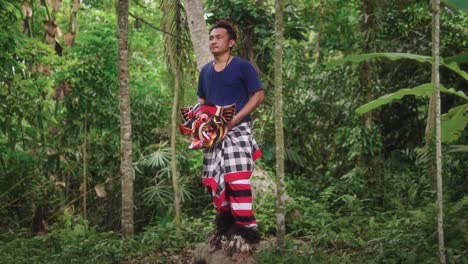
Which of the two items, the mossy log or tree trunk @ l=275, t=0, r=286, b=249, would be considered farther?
tree trunk @ l=275, t=0, r=286, b=249

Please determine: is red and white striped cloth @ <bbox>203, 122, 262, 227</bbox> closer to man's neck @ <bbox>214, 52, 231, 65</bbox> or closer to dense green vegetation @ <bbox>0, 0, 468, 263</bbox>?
man's neck @ <bbox>214, 52, 231, 65</bbox>

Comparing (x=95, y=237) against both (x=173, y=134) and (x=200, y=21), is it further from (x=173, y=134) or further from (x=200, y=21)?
(x=200, y=21)

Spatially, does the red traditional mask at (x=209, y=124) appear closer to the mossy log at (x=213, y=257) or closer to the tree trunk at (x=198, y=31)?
the mossy log at (x=213, y=257)

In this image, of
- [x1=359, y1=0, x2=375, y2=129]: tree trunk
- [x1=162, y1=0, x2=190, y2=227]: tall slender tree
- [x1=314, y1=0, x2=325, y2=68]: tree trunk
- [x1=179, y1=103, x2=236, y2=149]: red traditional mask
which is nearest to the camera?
[x1=179, y1=103, x2=236, y2=149]: red traditional mask

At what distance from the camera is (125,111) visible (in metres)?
5.93

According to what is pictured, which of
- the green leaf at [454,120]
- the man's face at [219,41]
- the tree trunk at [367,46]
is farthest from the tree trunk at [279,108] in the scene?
the tree trunk at [367,46]

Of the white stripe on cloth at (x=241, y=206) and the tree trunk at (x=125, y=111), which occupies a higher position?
the tree trunk at (x=125, y=111)

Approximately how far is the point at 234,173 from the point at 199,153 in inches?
160

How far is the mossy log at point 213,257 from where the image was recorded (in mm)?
4441

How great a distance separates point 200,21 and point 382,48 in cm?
322

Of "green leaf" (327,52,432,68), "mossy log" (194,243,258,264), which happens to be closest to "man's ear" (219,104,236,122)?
"green leaf" (327,52,432,68)

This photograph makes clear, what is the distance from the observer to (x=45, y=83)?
7398 millimetres

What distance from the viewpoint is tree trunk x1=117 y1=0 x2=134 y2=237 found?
5832mm

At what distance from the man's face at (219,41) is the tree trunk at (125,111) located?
63.4 inches
